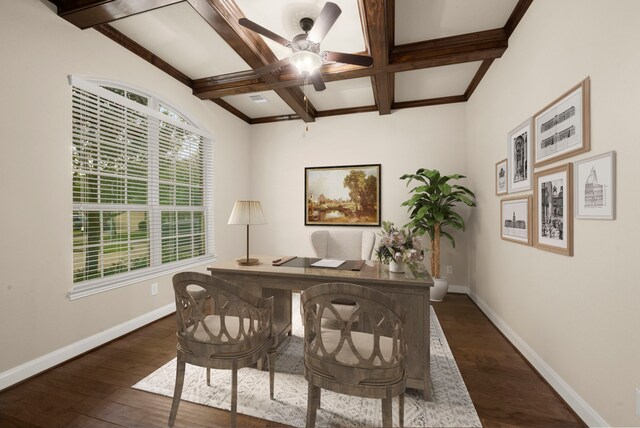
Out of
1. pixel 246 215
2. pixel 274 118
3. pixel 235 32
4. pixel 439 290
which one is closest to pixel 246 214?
pixel 246 215

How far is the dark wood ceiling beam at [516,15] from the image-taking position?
2320mm

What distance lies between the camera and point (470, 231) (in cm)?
406

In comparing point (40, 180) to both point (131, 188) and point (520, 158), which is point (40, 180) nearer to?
point (131, 188)

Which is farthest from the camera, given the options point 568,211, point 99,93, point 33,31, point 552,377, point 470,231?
point 470,231

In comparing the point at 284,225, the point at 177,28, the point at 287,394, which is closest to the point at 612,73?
the point at 287,394

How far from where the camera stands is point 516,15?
8.07ft

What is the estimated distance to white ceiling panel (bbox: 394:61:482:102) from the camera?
11.1 ft

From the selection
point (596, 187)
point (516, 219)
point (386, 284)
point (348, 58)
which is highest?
point (348, 58)

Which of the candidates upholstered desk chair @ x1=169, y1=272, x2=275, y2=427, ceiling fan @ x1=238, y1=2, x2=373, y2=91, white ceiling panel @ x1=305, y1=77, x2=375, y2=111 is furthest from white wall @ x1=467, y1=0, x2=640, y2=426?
upholstered desk chair @ x1=169, y1=272, x2=275, y2=427

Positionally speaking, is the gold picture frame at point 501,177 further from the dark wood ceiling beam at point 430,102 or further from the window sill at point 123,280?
the window sill at point 123,280

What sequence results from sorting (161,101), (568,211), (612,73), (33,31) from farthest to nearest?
(161,101), (33,31), (568,211), (612,73)

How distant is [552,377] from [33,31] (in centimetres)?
469

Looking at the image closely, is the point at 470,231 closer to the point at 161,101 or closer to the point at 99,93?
the point at 161,101

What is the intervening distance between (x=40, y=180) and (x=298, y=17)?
2.53 m
